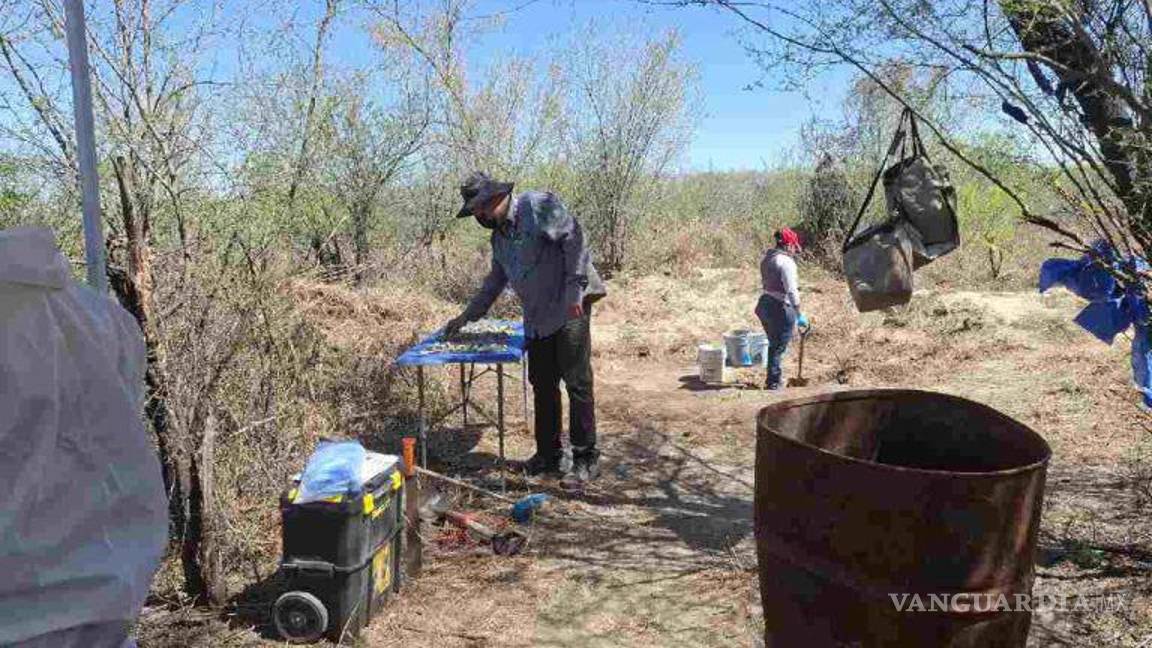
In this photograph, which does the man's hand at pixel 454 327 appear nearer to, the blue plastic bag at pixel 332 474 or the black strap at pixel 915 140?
the blue plastic bag at pixel 332 474

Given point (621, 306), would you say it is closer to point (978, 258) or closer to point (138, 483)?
point (978, 258)

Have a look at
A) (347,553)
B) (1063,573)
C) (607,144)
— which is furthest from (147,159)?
(607,144)

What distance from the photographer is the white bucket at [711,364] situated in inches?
326

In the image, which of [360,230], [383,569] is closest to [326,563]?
[383,569]

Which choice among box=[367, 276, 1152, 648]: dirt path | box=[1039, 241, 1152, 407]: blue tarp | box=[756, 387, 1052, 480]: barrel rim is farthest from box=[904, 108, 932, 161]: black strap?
box=[367, 276, 1152, 648]: dirt path

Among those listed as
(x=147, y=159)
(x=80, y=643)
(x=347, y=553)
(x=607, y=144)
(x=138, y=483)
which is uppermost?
(x=607, y=144)

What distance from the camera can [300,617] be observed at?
3.34 meters

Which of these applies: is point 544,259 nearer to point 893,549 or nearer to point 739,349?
point 893,549

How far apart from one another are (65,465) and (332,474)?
74.6 inches

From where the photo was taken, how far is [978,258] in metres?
14.4

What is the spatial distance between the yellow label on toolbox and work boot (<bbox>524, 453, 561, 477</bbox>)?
194 centimetres

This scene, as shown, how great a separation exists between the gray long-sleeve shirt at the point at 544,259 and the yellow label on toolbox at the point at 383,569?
6.26ft

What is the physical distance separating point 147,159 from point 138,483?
2818 mm

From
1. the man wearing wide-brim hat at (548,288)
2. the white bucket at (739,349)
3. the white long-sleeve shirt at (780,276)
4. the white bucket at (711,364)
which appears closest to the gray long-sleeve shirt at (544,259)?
the man wearing wide-brim hat at (548,288)
